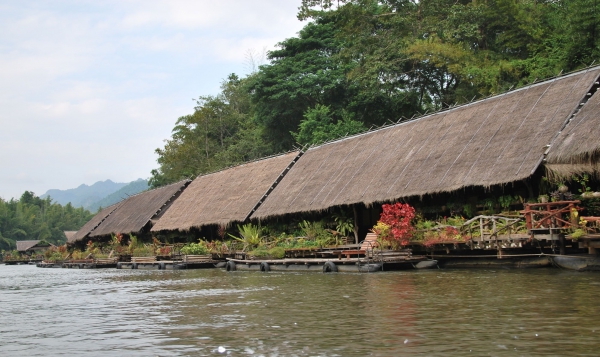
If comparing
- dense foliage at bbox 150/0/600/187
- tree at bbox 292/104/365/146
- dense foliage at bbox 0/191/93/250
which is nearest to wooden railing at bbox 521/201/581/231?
dense foliage at bbox 150/0/600/187

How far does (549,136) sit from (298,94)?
28.4m

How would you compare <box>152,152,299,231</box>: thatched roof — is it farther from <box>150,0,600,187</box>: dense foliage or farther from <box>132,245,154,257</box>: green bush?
<box>150,0,600,187</box>: dense foliage

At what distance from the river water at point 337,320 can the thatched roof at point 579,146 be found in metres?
2.78

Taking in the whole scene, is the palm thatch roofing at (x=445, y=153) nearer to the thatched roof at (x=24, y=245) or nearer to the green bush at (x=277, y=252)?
the green bush at (x=277, y=252)

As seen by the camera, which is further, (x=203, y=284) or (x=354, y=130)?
(x=354, y=130)

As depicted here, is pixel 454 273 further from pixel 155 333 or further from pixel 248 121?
pixel 248 121

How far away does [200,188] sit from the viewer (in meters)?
40.0

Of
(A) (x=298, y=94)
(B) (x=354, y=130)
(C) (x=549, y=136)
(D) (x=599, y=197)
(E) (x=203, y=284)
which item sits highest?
(A) (x=298, y=94)

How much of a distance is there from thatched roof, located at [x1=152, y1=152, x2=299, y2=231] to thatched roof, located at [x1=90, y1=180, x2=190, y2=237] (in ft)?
8.03

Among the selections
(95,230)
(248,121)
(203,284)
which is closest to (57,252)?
(95,230)

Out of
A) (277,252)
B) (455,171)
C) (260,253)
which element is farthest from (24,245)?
(455,171)

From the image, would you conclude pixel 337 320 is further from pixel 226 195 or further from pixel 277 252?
pixel 226 195

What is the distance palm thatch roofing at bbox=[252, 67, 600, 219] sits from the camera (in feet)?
60.1

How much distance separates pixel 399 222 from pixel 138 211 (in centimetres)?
3119
